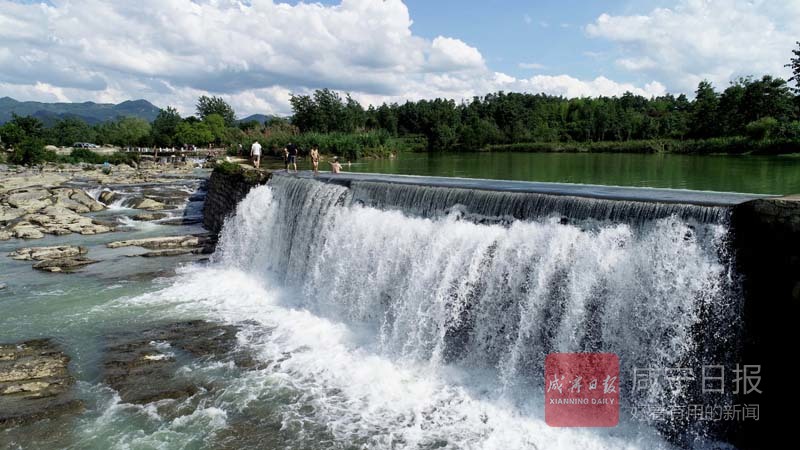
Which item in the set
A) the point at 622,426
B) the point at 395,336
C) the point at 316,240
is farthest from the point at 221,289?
the point at 622,426

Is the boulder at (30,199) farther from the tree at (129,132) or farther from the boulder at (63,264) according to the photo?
the tree at (129,132)

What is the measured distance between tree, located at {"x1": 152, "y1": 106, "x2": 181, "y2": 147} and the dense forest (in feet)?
0.58

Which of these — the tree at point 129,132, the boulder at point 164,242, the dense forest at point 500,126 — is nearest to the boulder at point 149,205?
the boulder at point 164,242

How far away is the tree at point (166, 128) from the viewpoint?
2945 inches

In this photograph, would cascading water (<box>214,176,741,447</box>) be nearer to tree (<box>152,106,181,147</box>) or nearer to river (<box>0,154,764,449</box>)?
river (<box>0,154,764,449</box>)

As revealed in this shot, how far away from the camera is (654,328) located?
264 inches

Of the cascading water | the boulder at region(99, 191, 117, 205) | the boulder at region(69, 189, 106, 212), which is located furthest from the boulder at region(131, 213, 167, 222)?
the cascading water

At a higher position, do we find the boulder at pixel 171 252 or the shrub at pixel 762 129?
the shrub at pixel 762 129

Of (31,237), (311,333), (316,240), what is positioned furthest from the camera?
(31,237)

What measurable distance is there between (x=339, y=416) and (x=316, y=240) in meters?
6.11

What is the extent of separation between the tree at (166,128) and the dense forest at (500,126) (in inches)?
6.9

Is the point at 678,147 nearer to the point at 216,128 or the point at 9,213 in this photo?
the point at 9,213

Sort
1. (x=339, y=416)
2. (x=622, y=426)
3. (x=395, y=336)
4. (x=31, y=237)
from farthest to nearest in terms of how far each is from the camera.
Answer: (x=31, y=237) → (x=395, y=336) → (x=339, y=416) → (x=622, y=426)

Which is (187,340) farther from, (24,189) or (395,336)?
(24,189)
